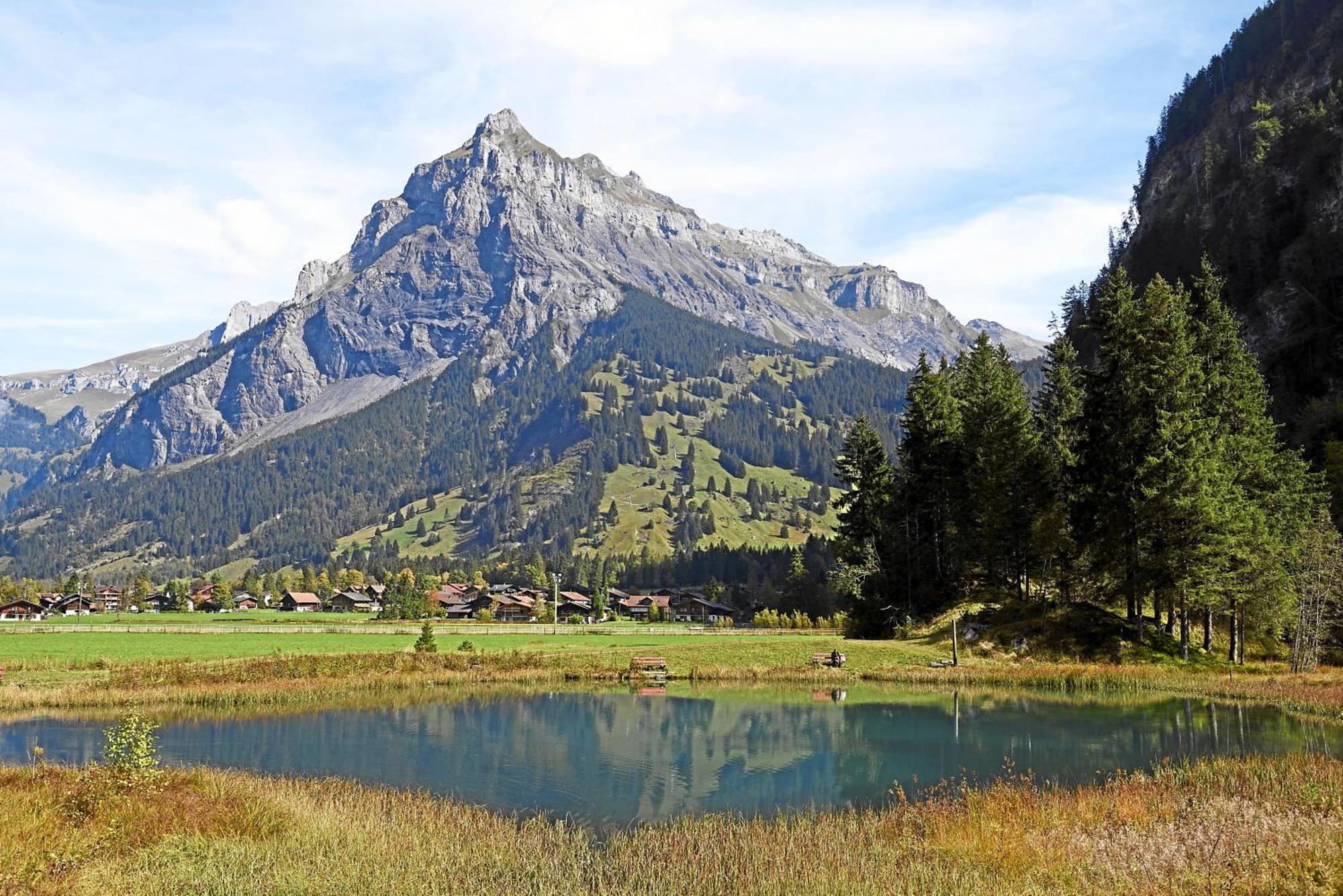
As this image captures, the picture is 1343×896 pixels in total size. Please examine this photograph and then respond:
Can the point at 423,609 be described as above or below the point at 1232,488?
below

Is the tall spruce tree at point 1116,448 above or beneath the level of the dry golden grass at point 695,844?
above

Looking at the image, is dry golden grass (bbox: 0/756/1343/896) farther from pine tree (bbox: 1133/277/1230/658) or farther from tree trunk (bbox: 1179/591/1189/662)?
tree trunk (bbox: 1179/591/1189/662)

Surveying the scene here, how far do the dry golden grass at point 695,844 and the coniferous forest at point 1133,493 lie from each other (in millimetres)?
28031

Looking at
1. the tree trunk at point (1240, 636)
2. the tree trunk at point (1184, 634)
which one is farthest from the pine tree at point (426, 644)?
the tree trunk at point (1240, 636)

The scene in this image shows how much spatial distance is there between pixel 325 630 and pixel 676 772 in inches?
4157

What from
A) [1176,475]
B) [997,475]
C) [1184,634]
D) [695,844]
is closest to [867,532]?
[997,475]

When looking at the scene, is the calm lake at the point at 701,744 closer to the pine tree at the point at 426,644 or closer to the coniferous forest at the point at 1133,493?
the coniferous forest at the point at 1133,493

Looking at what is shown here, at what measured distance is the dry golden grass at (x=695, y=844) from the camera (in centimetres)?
1426

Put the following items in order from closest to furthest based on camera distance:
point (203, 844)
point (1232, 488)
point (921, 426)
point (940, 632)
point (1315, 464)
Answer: point (203, 844), point (1232, 488), point (940, 632), point (1315, 464), point (921, 426)

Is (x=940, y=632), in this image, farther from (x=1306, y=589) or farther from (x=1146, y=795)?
(x=1146, y=795)

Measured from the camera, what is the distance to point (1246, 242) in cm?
9825

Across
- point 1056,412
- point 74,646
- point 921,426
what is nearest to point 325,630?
point 74,646

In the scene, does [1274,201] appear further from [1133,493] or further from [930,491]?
[1133,493]

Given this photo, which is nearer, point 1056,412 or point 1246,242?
point 1056,412
